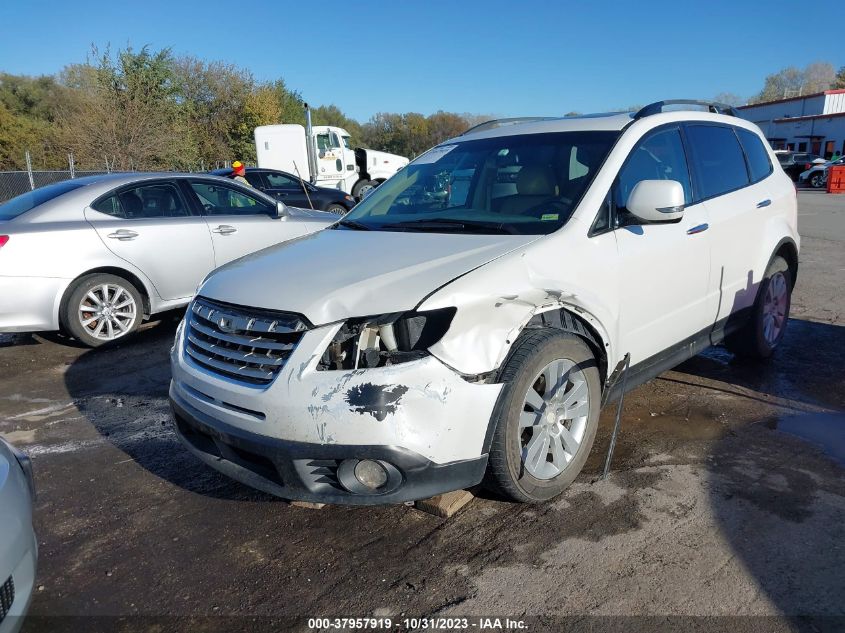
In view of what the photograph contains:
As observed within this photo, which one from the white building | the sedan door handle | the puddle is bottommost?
the puddle

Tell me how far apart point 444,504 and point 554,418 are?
672 millimetres

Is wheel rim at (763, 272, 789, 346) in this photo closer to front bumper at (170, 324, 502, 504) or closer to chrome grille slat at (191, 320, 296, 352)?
front bumper at (170, 324, 502, 504)

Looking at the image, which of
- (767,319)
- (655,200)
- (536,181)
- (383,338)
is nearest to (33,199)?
(536,181)

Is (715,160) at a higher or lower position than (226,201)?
higher

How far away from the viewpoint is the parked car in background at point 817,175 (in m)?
33.6

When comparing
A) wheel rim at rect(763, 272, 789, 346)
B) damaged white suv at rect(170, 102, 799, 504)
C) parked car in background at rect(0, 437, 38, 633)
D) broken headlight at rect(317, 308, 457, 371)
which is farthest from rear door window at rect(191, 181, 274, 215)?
wheel rim at rect(763, 272, 789, 346)

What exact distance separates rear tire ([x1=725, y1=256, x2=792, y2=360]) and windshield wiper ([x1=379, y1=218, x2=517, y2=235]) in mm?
2488

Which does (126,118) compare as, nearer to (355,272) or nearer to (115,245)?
(115,245)

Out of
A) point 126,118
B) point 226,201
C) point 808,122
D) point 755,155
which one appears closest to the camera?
point 755,155

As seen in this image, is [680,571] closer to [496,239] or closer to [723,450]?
[723,450]

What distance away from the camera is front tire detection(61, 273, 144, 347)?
5.90 m

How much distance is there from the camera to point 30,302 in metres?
5.63

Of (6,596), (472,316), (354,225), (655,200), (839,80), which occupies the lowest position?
(6,596)

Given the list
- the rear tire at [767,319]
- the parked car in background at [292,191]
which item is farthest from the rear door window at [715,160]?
the parked car in background at [292,191]
